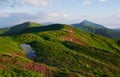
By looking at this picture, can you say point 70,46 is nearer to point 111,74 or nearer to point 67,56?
point 67,56

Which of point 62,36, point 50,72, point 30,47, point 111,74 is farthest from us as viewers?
point 62,36

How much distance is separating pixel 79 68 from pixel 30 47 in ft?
75.1

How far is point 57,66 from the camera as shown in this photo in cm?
8006

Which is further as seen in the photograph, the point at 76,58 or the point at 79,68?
the point at 76,58

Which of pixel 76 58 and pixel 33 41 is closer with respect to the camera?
pixel 76 58

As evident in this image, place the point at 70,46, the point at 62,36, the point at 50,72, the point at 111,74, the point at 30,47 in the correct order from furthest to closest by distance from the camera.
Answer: the point at 62,36 → the point at 70,46 → the point at 30,47 → the point at 111,74 → the point at 50,72

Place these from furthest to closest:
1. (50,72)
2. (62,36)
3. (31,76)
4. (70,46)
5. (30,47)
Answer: (62,36) < (70,46) < (30,47) < (50,72) < (31,76)

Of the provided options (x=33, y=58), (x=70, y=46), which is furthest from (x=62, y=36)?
(x=33, y=58)

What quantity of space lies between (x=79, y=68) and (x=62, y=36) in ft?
143

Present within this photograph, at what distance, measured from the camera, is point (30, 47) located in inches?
3784

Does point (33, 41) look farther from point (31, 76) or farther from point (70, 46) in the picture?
point (31, 76)

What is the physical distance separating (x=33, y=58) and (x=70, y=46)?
22206mm

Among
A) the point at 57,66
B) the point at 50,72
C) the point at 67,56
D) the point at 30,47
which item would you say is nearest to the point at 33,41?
the point at 30,47

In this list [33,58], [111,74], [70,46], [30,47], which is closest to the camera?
[111,74]
